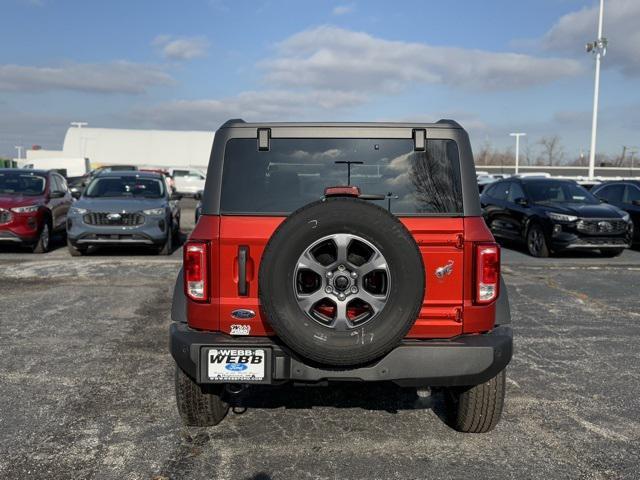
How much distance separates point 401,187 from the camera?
12.3 ft

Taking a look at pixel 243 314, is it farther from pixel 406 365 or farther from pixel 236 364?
pixel 406 365

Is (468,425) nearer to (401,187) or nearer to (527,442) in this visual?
(527,442)

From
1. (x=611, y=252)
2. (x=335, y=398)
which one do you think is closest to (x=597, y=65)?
(x=611, y=252)

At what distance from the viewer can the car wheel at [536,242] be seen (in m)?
12.7

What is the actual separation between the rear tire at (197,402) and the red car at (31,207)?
9366 mm

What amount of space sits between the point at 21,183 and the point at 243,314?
1121 centimetres

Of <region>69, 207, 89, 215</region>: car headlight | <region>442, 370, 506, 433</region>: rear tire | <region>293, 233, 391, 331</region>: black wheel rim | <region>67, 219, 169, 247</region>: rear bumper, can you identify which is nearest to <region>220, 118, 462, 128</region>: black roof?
<region>293, 233, 391, 331</region>: black wheel rim

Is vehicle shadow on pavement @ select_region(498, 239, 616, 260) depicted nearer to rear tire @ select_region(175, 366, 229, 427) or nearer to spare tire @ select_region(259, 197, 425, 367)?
rear tire @ select_region(175, 366, 229, 427)

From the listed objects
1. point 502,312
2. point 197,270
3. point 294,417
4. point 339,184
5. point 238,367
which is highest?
point 339,184

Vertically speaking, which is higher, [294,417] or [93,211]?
[93,211]

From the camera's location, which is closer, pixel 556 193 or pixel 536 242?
pixel 536 242

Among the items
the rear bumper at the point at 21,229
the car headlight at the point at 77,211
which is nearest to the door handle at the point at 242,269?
the car headlight at the point at 77,211

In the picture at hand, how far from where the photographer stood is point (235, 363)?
3.53 meters

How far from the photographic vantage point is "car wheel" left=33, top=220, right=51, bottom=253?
41.9ft
